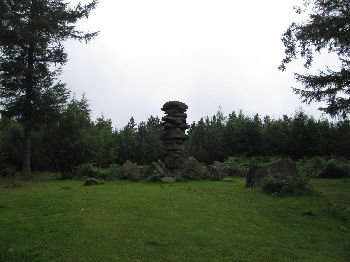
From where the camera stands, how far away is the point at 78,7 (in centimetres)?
1967

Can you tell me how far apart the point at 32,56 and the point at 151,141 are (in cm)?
1605

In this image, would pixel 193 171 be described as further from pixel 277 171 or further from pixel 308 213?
pixel 308 213

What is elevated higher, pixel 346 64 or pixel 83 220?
pixel 346 64

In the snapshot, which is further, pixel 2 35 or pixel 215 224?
pixel 2 35

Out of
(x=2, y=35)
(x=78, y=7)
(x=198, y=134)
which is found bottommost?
(x=198, y=134)

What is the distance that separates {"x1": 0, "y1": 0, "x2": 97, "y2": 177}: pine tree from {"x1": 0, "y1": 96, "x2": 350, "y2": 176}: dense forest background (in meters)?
1.43

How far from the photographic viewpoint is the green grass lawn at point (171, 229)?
17.7 feet

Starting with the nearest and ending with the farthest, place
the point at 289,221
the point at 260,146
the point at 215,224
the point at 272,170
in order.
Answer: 1. the point at 215,224
2. the point at 289,221
3. the point at 272,170
4. the point at 260,146

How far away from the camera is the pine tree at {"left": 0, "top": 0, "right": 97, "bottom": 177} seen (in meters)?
17.5

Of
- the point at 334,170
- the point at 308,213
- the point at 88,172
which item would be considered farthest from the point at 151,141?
the point at 308,213

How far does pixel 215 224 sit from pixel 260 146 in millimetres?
22453

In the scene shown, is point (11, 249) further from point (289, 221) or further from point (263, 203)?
point (263, 203)

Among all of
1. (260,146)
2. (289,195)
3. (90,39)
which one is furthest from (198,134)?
(289,195)

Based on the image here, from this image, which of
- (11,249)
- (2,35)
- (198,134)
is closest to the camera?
(11,249)
